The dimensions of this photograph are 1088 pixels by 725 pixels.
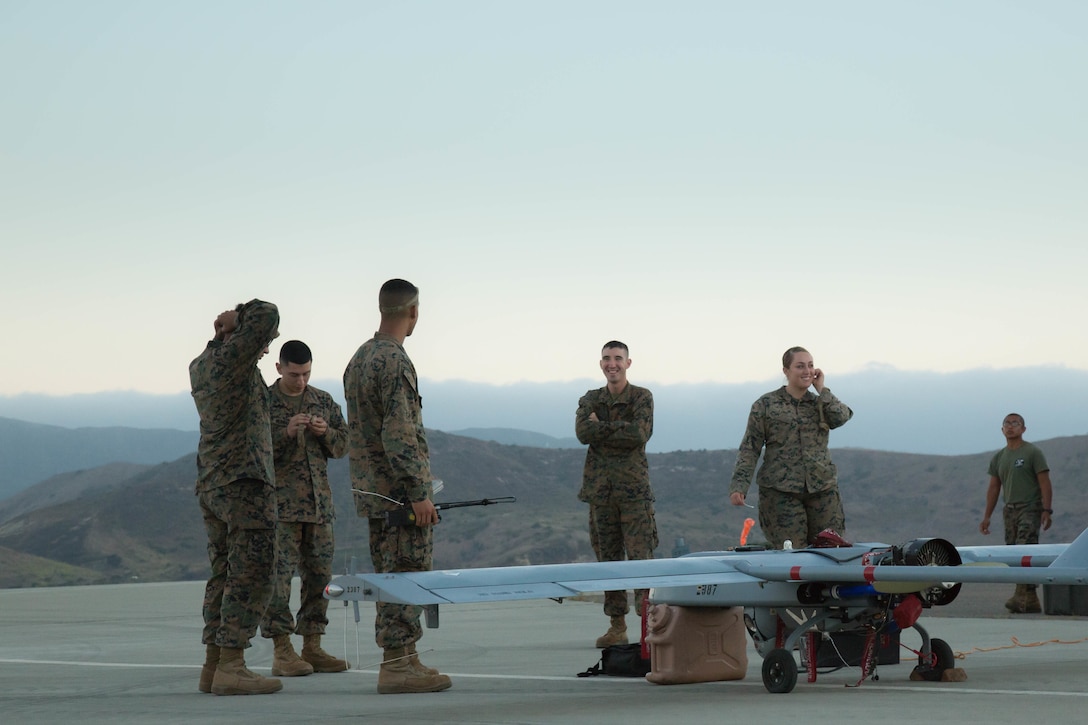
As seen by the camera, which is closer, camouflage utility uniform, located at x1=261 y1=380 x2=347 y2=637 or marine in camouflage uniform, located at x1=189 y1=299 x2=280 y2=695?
marine in camouflage uniform, located at x1=189 y1=299 x2=280 y2=695

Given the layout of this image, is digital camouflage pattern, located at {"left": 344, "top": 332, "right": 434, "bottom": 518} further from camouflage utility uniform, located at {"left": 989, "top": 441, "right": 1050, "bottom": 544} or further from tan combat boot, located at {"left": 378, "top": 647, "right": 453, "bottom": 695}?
camouflage utility uniform, located at {"left": 989, "top": 441, "right": 1050, "bottom": 544}

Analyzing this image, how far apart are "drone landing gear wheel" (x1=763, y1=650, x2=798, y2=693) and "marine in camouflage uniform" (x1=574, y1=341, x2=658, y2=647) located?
3041mm

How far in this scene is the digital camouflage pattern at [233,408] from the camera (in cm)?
750

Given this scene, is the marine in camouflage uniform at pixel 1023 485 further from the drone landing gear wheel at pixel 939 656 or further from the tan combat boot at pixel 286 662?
the tan combat boot at pixel 286 662

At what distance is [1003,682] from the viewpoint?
7.44m

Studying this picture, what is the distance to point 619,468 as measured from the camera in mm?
10492

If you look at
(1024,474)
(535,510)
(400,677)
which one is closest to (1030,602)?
(1024,474)

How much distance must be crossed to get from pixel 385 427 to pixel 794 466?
401 cm

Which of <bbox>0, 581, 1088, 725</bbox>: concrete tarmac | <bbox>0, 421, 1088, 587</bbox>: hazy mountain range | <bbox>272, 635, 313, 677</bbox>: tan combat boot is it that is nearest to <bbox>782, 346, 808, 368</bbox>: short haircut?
<bbox>0, 581, 1088, 725</bbox>: concrete tarmac

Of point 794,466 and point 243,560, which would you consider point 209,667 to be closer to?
point 243,560

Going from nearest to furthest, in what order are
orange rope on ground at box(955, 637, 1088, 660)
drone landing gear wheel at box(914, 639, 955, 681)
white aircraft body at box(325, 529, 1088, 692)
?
white aircraft body at box(325, 529, 1088, 692), drone landing gear wheel at box(914, 639, 955, 681), orange rope on ground at box(955, 637, 1088, 660)

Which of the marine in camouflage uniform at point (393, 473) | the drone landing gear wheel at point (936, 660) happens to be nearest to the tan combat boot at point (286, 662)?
the marine in camouflage uniform at point (393, 473)

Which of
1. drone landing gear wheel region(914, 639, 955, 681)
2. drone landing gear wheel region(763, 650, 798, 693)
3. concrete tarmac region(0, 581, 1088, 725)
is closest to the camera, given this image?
concrete tarmac region(0, 581, 1088, 725)

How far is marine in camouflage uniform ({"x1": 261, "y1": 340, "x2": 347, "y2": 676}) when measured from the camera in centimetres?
901
